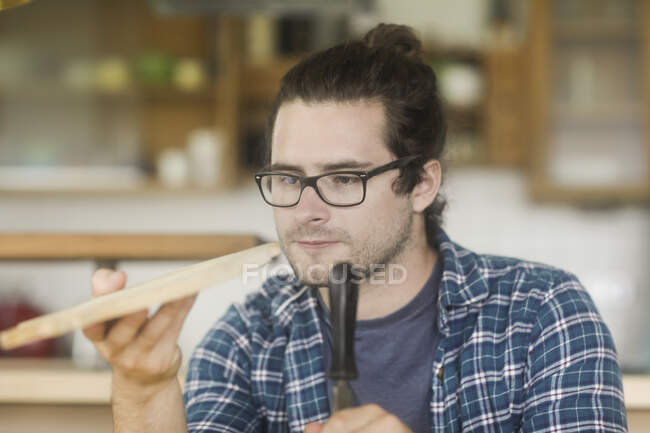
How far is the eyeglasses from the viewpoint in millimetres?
982

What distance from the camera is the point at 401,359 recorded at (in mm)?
1051

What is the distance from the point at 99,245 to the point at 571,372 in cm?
67

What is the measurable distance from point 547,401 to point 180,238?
549 mm

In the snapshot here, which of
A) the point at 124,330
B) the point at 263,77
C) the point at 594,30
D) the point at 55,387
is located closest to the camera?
the point at 124,330

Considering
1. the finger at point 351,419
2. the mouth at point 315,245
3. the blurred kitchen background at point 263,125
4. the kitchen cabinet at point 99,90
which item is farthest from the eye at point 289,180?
the kitchen cabinet at point 99,90

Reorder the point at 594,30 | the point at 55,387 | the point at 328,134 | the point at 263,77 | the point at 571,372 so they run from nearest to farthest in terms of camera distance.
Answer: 1. the point at 571,372
2. the point at 328,134
3. the point at 55,387
4. the point at 594,30
5. the point at 263,77

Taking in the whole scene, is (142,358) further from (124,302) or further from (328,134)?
(328,134)

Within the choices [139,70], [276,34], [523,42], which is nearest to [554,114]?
[523,42]

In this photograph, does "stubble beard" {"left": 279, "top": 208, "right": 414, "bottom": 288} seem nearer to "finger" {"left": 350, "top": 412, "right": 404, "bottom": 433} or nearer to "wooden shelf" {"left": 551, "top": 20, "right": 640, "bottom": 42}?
"finger" {"left": 350, "top": 412, "right": 404, "bottom": 433}

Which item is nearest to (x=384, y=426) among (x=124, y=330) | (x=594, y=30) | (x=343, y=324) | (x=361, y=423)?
(x=361, y=423)

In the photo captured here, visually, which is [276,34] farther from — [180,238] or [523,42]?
[180,238]

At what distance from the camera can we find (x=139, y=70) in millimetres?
2766

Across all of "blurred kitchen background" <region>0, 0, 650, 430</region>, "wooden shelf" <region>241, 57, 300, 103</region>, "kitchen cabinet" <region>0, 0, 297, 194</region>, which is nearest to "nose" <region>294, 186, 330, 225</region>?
"blurred kitchen background" <region>0, 0, 650, 430</region>

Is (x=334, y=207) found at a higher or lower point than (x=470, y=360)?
higher
